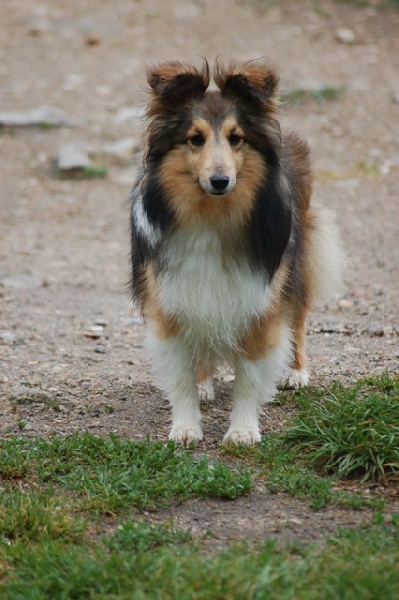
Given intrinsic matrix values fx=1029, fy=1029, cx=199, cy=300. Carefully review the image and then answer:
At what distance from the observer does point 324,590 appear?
3.54 metres

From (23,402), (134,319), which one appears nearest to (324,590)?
(23,402)

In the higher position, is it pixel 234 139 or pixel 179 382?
pixel 234 139

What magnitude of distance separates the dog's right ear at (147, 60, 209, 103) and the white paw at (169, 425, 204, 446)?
166cm

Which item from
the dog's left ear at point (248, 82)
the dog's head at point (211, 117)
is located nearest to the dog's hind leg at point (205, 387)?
the dog's head at point (211, 117)

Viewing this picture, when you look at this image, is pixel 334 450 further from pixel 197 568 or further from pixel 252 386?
pixel 197 568

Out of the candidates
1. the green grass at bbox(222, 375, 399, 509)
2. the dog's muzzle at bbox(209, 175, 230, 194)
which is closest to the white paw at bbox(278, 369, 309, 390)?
the green grass at bbox(222, 375, 399, 509)

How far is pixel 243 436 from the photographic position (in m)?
5.18

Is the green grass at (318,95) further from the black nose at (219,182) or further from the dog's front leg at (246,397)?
the black nose at (219,182)

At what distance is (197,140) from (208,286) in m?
0.71

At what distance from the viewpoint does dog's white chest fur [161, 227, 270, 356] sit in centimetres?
500

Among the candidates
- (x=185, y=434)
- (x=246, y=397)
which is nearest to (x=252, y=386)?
(x=246, y=397)

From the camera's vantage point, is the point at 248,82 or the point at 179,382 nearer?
the point at 248,82

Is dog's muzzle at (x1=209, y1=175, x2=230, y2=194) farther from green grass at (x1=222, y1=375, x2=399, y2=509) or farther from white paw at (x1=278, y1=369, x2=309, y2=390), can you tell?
white paw at (x1=278, y1=369, x2=309, y2=390)

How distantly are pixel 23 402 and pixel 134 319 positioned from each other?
6.47 ft
